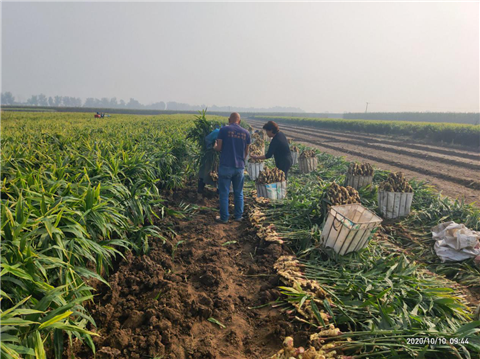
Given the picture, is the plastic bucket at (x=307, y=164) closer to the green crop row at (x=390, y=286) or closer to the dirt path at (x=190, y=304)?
Result: the green crop row at (x=390, y=286)

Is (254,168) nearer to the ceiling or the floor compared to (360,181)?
nearer to the ceiling

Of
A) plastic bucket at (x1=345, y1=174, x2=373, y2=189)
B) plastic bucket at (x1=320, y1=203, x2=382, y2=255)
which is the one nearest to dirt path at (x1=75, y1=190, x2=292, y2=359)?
plastic bucket at (x1=320, y1=203, x2=382, y2=255)

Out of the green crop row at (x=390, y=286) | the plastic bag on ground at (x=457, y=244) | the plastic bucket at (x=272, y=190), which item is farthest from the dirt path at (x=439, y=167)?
the plastic bucket at (x=272, y=190)

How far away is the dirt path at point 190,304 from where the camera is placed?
86.7 inches

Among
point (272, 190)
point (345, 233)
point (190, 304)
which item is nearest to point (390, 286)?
point (345, 233)

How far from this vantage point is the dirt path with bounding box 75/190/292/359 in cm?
220

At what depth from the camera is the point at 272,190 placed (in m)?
5.77

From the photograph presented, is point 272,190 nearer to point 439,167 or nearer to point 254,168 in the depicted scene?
point 254,168

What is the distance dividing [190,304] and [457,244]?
3642mm

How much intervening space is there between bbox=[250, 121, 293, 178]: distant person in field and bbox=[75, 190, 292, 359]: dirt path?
2.99 metres

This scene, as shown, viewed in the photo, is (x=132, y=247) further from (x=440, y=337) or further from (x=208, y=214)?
(x=440, y=337)

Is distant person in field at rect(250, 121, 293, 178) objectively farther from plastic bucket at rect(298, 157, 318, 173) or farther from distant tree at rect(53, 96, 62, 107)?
distant tree at rect(53, 96, 62, 107)

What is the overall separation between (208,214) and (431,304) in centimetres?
372

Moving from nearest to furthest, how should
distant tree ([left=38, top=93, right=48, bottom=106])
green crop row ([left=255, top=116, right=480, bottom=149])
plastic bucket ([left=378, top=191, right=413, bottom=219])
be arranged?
plastic bucket ([left=378, top=191, right=413, bottom=219]) < green crop row ([left=255, top=116, right=480, bottom=149]) < distant tree ([left=38, top=93, right=48, bottom=106])
